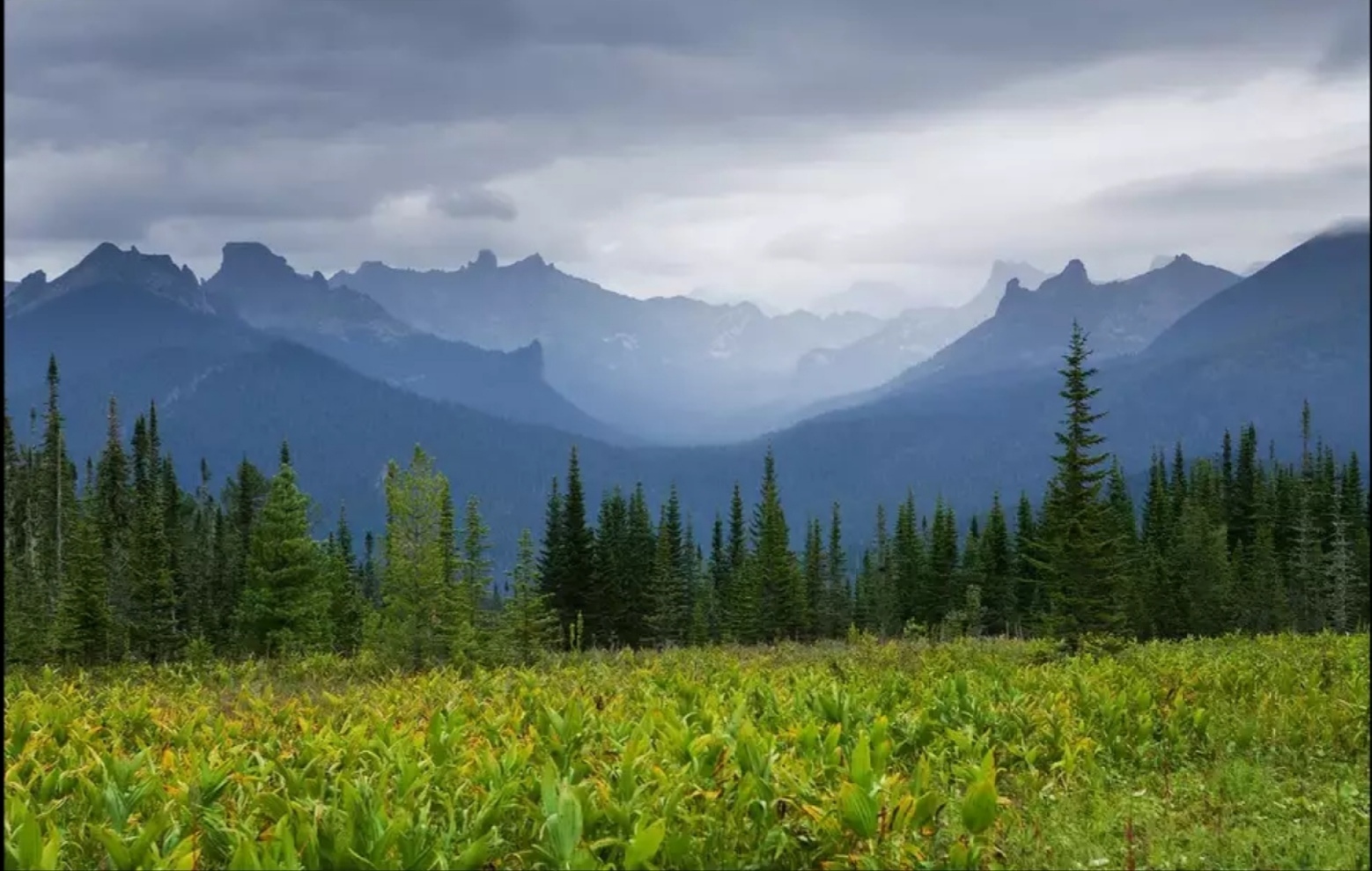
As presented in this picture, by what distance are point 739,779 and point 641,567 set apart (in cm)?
8067

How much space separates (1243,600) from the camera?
8312cm

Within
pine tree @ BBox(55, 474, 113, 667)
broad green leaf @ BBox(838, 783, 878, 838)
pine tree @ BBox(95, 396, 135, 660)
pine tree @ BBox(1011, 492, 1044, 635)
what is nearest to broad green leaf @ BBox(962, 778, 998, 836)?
broad green leaf @ BBox(838, 783, 878, 838)

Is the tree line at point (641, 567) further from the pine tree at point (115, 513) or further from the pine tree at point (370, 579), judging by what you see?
the pine tree at point (370, 579)

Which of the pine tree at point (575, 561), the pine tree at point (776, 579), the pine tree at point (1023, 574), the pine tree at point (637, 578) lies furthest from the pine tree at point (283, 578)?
the pine tree at point (1023, 574)

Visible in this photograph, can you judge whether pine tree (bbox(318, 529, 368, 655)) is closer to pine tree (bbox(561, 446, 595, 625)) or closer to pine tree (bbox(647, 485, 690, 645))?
pine tree (bbox(561, 446, 595, 625))

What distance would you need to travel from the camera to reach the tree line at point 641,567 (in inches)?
1606

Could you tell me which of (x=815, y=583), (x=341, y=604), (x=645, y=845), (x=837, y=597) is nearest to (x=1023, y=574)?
(x=815, y=583)

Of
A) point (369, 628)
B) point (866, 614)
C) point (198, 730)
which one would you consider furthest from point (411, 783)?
point (866, 614)

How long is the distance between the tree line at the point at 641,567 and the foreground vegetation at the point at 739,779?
18569mm

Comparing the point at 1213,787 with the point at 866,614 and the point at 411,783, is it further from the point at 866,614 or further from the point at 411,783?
the point at 866,614

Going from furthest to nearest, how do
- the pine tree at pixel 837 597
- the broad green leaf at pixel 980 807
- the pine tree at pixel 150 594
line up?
the pine tree at pixel 837 597 → the pine tree at pixel 150 594 → the broad green leaf at pixel 980 807

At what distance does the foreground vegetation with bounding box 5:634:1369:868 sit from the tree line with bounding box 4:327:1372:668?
18.6m

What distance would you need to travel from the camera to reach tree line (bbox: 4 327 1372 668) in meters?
40.8

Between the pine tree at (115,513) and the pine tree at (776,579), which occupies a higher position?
the pine tree at (115,513)
